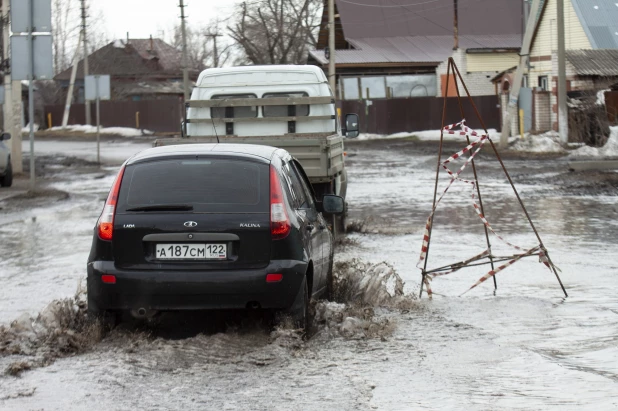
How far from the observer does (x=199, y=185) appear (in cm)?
721

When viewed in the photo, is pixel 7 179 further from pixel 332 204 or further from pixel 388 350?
pixel 388 350

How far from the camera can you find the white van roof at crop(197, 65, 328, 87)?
15406 millimetres

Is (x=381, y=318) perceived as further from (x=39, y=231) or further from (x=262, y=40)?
(x=262, y=40)

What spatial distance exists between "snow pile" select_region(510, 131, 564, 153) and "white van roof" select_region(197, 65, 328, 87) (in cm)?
2090

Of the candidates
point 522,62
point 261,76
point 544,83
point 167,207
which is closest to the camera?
point 167,207

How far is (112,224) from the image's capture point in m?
7.09

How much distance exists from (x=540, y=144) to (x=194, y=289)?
3013 centimetres

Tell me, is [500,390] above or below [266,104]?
below

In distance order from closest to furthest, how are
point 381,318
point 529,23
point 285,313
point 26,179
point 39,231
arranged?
point 285,313 → point 381,318 → point 39,231 → point 26,179 → point 529,23

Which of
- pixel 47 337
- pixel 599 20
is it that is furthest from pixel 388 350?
pixel 599 20

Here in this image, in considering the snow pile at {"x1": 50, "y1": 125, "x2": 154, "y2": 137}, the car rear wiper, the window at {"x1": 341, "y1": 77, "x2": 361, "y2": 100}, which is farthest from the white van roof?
the snow pile at {"x1": 50, "y1": 125, "x2": 154, "y2": 137}

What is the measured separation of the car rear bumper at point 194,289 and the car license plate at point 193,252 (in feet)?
0.33

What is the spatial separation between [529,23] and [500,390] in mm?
30780

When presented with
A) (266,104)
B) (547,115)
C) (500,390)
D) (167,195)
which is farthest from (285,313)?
(547,115)
